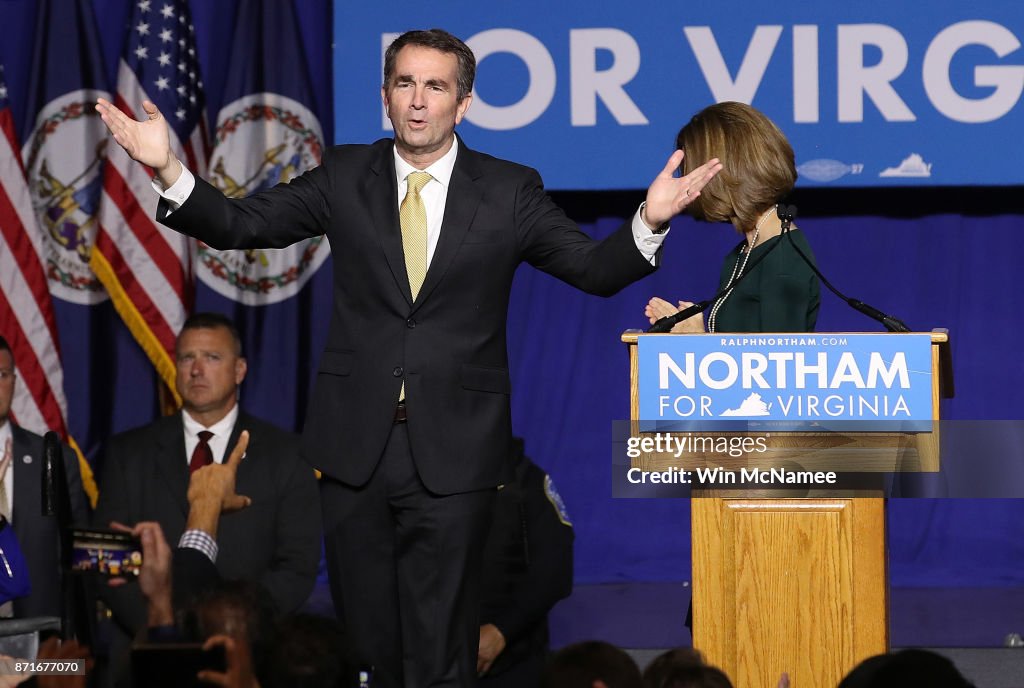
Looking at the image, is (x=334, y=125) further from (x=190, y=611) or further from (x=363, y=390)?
(x=190, y=611)

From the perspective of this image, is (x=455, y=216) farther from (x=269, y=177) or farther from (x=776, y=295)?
(x=269, y=177)

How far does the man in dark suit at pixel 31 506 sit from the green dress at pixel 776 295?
72.6 inches

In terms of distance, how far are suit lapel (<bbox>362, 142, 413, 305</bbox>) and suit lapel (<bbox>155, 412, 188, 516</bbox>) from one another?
1927mm

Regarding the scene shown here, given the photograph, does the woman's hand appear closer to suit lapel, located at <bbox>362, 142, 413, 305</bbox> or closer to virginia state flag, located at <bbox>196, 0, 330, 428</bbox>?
suit lapel, located at <bbox>362, 142, 413, 305</bbox>

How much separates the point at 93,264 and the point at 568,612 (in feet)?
7.23

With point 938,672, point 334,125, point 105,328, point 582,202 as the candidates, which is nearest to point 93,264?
point 105,328

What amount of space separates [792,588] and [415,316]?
3.00 feet

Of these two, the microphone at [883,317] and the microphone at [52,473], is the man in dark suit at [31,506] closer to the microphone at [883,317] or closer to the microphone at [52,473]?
the microphone at [52,473]

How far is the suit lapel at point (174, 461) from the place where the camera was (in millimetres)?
4539

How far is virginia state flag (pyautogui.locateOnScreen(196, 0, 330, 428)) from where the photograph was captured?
606 centimetres

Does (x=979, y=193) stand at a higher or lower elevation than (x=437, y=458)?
higher

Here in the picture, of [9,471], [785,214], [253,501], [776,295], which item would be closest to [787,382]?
[785,214]

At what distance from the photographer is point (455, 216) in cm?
279

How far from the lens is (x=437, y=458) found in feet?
8.93
